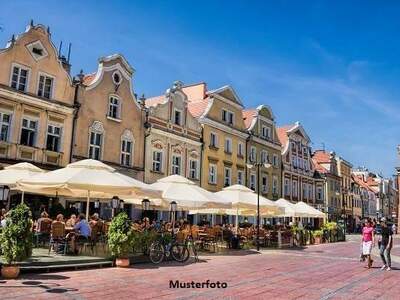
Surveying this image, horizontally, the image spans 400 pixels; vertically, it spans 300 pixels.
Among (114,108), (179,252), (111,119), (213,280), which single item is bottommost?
(213,280)

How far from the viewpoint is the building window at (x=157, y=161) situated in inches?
1166

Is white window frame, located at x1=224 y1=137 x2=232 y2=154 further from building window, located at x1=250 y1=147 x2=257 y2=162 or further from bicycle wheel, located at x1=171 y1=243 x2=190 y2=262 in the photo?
bicycle wheel, located at x1=171 y1=243 x2=190 y2=262

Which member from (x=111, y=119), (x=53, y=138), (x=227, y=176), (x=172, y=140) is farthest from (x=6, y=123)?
(x=227, y=176)

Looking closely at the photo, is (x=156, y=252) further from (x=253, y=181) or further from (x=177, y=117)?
(x=253, y=181)

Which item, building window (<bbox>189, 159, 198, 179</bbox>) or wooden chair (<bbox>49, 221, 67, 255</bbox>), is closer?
wooden chair (<bbox>49, 221, 67, 255</bbox>)

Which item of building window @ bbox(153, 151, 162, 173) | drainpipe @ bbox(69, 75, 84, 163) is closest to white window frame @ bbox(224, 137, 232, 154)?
building window @ bbox(153, 151, 162, 173)

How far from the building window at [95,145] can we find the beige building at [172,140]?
381 centimetres

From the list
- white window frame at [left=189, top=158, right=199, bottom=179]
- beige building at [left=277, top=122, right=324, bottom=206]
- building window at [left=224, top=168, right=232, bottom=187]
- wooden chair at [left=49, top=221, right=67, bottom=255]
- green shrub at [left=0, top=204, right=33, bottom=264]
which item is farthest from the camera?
beige building at [left=277, top=122, right=324, bottom=206]

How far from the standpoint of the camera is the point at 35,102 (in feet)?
74.2

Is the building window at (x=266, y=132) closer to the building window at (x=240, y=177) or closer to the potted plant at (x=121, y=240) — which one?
the building window at (x=240, y=177)

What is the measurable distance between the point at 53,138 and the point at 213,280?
14884 millimetres

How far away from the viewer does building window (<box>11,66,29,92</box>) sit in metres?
21.9

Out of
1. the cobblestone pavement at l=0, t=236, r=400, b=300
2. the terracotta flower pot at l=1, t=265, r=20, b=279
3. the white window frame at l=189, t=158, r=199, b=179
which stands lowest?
the cobblestone pavement at l=0, t=236, r=400, b=300

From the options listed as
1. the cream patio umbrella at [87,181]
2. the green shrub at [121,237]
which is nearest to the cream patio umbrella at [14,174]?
the cream patio umbrella at [87,181]
